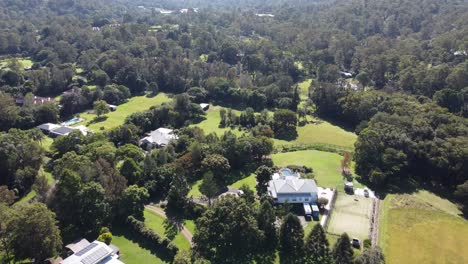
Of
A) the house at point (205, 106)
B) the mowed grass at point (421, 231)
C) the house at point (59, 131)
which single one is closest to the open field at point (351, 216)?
the mowed grass at point (421, 231)

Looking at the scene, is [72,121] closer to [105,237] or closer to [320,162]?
[105,237]

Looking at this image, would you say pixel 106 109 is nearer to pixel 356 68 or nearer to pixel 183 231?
pixel 183 231

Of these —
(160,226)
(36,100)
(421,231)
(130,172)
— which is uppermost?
(130,172)

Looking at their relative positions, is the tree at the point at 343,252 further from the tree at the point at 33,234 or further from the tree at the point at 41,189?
the tree at the point at 41,189

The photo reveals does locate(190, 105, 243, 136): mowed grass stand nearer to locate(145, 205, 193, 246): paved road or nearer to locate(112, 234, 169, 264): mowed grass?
locate(145, 205, 193, 246): paved road

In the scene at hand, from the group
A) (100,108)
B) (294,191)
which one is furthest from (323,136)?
(100,108)

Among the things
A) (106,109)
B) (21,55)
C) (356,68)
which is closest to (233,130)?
(106,109)

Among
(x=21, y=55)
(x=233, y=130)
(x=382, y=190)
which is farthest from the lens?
(x=21, y=55)

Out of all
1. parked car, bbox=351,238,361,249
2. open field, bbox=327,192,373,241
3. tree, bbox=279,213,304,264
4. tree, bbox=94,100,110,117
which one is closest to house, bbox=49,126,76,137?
tree, bbox=94,100,110,117
